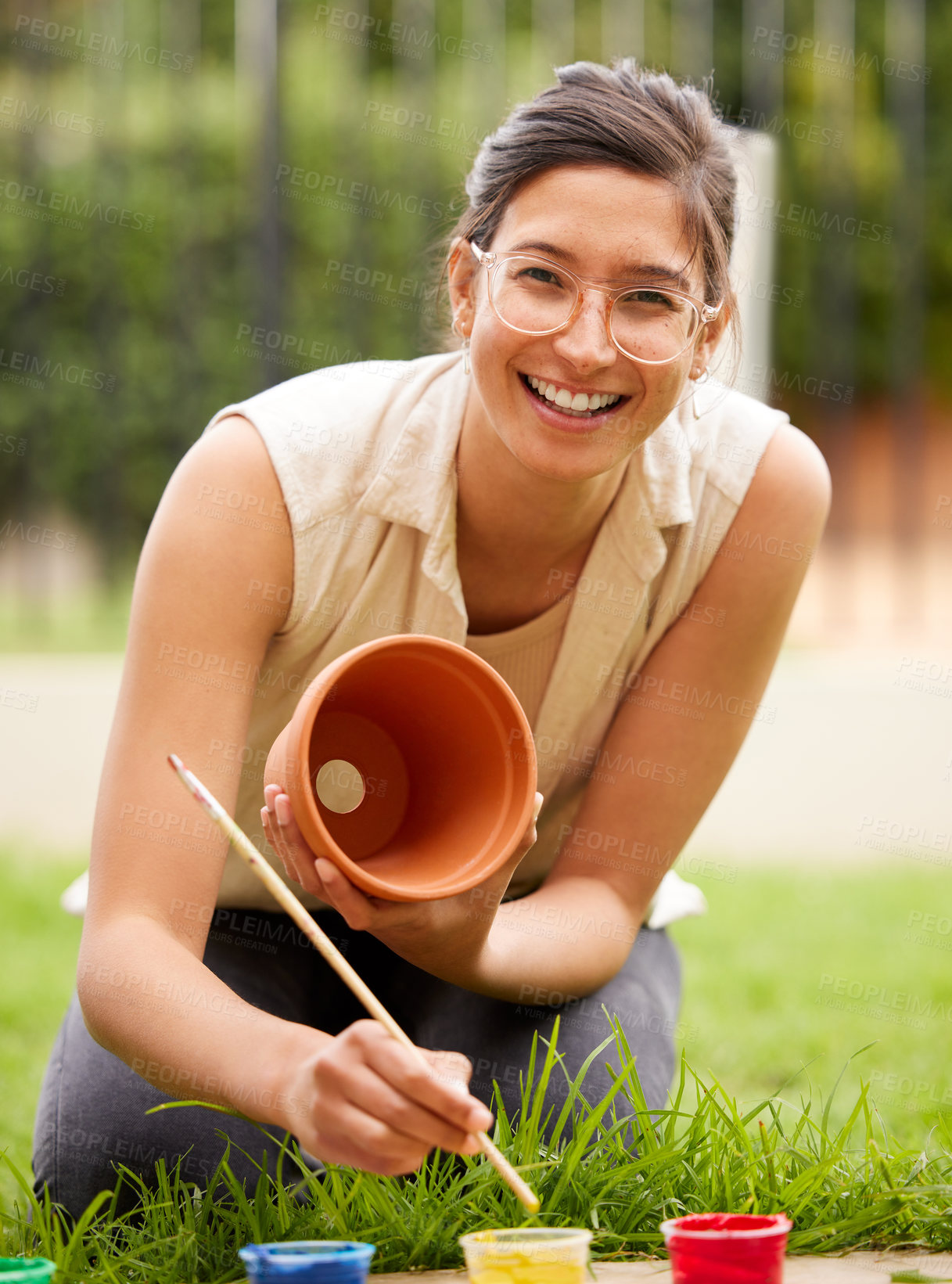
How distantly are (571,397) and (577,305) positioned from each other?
0.11 metres

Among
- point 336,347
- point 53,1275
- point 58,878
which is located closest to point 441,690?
point 53,1275

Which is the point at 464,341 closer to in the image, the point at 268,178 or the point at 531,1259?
the point at 531,1259

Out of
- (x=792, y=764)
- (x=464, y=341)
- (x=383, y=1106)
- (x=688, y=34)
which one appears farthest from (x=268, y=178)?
(x=688, y=34)

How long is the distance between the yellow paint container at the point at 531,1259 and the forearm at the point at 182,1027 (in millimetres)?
214

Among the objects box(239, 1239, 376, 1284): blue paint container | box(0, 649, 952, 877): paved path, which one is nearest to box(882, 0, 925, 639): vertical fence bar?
box(0, 649, 952, 877): paved path

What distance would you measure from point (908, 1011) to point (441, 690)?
2.10 m

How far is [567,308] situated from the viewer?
5.60ft

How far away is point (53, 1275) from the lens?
1456 millimetres

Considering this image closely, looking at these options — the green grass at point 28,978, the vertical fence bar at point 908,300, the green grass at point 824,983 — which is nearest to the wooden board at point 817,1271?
the green grass at point 824,983

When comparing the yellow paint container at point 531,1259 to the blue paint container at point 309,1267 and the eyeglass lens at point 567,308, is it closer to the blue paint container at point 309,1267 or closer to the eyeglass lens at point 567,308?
the blue paint container at point 309,1267

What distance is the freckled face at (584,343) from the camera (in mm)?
1692

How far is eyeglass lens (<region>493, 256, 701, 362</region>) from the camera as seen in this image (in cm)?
171

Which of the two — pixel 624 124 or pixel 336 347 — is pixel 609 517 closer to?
pixel 624 124

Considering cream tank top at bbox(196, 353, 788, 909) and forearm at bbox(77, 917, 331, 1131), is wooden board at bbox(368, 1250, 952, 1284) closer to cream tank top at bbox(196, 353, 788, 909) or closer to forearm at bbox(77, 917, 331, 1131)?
forearm at bbox(77, 917, 331, 1131)
